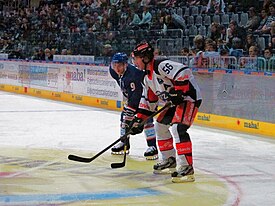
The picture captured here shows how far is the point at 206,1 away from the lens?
46.7ft

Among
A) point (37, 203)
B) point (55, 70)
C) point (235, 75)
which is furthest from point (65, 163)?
point (55, 70)

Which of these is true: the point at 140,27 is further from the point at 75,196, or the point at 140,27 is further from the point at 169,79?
the point at 75,196

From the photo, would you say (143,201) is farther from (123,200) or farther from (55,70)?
(55,70)

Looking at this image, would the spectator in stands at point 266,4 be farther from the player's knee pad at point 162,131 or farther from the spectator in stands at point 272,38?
the player's knee pad at point 162,131

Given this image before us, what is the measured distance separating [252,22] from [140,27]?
437 centimetres

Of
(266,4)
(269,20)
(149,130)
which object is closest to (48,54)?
(266,4)

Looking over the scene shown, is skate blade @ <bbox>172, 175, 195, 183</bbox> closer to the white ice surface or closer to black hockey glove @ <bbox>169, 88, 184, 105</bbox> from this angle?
the white ice surface

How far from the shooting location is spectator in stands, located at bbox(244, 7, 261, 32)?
1153 cm

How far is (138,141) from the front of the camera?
7758 millimetres

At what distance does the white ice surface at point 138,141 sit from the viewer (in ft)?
17.1

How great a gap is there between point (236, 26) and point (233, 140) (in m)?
4.16

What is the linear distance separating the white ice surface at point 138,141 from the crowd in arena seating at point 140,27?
2500mm

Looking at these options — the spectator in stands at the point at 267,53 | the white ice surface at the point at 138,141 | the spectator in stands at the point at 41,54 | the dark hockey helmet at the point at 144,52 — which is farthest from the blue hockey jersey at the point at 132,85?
the spectator in stands at the point at 41,54

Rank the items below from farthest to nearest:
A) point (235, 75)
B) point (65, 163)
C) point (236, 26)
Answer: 1. point (236, 26)
2. point (235, 75)
3. point (65, 163)
